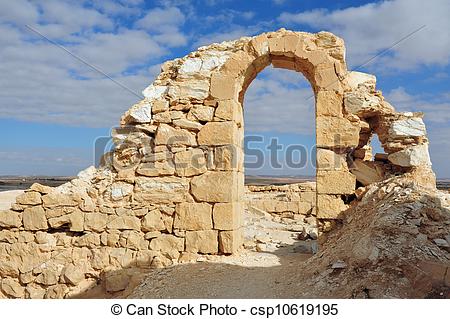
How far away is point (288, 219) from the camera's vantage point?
1262 cm

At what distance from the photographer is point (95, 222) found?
6.65 meters

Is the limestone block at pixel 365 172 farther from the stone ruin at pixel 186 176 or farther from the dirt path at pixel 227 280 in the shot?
the dirt path at pixel 227 280

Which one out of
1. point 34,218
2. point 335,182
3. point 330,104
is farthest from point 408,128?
point 34,218

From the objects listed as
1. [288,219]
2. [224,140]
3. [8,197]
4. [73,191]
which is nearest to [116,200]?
[73,191]

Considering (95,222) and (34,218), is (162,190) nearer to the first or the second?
(95,222)

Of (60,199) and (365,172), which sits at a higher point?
(365,172)

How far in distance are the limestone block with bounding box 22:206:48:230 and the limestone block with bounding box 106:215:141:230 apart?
3.65ft

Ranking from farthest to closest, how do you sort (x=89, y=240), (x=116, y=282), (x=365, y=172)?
(x=365, y=172) → (x=89, y=240) → (x=116, y=282)

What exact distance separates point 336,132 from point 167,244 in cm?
330

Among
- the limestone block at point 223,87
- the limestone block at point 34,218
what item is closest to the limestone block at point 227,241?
the limestone block at point 223,87

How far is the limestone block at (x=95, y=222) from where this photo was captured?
6633 mm

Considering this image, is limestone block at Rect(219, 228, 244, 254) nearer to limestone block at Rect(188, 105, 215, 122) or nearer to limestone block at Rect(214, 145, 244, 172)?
limestone block at Rect(214, 145, 244, 172)

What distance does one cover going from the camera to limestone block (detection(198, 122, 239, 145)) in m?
6.66

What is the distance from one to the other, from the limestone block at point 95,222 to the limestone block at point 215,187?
154 centimetres
